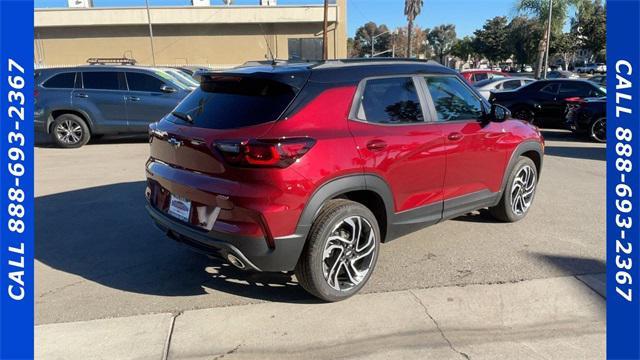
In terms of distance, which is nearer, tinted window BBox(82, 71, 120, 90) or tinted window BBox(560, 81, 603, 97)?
tinted window BBox(82, 71, 120, 90)

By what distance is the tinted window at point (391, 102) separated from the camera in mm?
3611

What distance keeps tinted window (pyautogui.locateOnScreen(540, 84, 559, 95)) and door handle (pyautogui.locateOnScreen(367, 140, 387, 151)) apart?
10.9 meters

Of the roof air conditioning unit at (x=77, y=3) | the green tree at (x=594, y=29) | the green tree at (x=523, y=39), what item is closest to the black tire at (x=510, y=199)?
the roof air conditioning unit at (x=77, y=3)

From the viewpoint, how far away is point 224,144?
121 inches

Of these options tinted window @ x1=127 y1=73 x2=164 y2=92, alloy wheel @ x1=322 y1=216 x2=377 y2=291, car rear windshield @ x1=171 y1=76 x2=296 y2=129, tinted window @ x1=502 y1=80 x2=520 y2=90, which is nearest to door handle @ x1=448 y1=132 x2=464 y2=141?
alloy wheel @ x1=322 y1=216 x2=377 y2=291

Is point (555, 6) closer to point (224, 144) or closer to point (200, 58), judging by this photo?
point (200, 58)

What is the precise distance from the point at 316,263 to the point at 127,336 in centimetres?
134

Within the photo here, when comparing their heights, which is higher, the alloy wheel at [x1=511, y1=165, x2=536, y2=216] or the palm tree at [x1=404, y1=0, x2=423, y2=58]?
the palm tree at [x1=404, y1=0, x2=423, y2=58]

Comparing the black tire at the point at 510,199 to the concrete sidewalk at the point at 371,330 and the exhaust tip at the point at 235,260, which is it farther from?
the exhaust tip at the point at 235,260

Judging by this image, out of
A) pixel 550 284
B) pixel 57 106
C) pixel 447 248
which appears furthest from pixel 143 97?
pixel 550 284

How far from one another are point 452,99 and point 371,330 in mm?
2325

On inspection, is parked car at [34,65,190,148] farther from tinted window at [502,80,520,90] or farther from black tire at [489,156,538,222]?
tinted window at [502,80,520,90]

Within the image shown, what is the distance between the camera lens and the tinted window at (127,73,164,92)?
10414mm

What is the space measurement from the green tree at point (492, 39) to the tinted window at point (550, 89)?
59.7 meters
